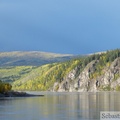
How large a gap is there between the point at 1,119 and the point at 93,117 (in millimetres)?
19702

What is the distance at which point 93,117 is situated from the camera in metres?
96.1

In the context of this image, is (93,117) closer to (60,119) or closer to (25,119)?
(60,119)

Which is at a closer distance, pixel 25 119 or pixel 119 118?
pixel 119 118

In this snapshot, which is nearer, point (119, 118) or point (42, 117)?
point (119, 118)

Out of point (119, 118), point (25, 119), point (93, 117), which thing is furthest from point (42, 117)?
point (119, 118)

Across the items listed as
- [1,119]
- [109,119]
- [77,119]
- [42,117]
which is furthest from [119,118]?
[1,119]

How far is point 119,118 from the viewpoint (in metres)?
88.2

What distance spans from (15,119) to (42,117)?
248 inches

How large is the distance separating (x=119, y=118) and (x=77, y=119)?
974 centimetres

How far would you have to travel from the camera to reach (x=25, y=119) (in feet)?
311

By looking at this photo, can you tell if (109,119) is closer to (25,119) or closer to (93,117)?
Result: (93,117)

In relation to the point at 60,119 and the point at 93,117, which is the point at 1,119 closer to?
the point at 60,119

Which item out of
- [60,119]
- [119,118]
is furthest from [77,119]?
[119,118]

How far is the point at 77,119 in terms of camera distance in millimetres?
93688
